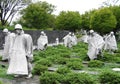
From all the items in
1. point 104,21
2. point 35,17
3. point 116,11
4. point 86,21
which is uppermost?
point 116,11

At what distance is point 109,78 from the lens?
1096 centimetres

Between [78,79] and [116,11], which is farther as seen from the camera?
[116,11]

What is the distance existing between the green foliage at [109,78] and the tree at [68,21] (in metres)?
53.6

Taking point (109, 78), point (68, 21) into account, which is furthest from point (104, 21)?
point (109, 78)

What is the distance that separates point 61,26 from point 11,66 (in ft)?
179

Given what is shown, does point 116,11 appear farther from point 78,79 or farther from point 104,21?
point 78,79

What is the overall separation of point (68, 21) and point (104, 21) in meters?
10.4

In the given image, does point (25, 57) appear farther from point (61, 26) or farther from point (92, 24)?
point (61, 26)

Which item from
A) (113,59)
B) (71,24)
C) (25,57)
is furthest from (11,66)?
(71,24)

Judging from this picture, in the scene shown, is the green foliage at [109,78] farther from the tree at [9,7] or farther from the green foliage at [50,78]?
the tree at [9,7]

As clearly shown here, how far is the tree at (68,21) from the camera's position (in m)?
64.9

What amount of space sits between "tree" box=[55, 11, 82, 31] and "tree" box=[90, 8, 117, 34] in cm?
772

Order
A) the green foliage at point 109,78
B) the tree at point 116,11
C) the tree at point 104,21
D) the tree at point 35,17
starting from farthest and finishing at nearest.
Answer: the tree at point 35,17 < the tree at point 116,11 < the tree at point 104,21 < the green foliage at point 109,78

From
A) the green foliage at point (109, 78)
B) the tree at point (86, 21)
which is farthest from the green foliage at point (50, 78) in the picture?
the tree at point (86, 21)
